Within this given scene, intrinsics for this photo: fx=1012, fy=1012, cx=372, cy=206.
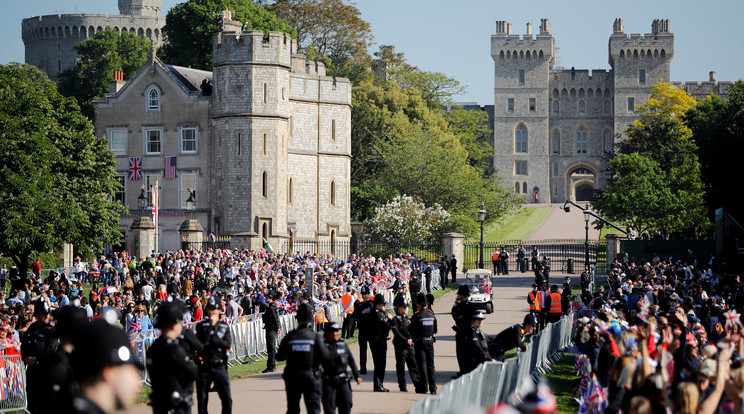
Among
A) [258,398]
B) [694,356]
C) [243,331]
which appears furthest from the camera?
[243,331]

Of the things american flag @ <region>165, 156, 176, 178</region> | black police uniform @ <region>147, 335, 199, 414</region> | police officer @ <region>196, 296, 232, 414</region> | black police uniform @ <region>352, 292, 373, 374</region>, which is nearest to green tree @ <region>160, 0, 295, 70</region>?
american flag @ <region>165, 156, 176, 178</region>

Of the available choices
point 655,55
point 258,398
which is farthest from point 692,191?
point 655,55

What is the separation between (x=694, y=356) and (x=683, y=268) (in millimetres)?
20459

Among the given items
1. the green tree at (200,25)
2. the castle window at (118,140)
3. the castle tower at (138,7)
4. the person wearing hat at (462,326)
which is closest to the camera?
the person wearing hat at (462,326)

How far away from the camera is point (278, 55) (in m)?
53.4

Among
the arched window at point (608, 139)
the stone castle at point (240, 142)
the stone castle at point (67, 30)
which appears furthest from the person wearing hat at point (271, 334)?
the stone castle at point (67, 30)

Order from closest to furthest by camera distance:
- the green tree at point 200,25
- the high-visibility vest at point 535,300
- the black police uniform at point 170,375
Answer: the black police uniform at point 170,375, the high-visibility vest at point 535,300, the green tree at point 200,25

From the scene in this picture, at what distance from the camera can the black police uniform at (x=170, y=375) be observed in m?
10.3

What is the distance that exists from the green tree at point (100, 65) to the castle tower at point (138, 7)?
4583 centimetres

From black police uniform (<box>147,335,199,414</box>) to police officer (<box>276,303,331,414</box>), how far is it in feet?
5.69

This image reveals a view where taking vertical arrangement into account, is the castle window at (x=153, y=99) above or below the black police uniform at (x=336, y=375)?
above

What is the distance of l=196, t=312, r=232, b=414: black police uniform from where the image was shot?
12.8 meters

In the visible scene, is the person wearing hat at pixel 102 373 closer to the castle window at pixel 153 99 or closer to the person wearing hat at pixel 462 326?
the person wearing hat at pixel 462 326

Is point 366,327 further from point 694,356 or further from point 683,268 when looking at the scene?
point 683,268
